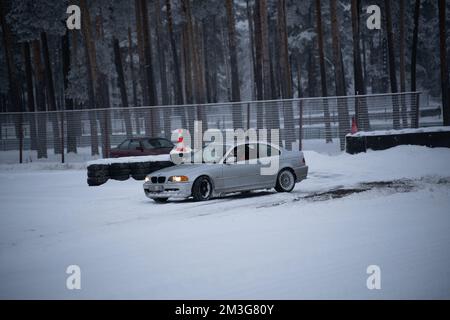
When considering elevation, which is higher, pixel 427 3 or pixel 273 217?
pixel 427 3

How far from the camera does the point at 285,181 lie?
1464 centimetres

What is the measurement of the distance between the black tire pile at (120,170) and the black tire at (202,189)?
4711 mm

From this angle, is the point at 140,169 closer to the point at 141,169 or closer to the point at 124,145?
the point at 141,169

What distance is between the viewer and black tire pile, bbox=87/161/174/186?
17.6m

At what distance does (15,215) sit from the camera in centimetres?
1209

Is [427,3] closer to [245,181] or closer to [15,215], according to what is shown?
[245,181]

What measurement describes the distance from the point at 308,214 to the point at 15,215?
20.8ft

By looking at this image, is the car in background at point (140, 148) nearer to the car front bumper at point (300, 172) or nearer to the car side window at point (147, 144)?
the car side window at point (147, 144)

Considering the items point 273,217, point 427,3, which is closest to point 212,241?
point 273,217

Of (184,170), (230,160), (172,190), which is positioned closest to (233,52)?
(230,160)

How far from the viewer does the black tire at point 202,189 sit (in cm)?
1303

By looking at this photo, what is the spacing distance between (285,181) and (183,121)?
10415mm

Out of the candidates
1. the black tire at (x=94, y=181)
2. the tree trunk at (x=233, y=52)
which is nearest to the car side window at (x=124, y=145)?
the tree trunk at (x=233, y=52)
